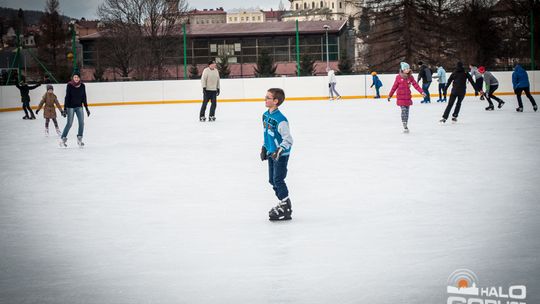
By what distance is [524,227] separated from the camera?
603cm

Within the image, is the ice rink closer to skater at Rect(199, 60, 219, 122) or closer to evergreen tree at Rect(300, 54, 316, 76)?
skater at Rect(199, 60, 219, 122)

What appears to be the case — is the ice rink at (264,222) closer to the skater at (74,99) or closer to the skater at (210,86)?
the skater at (74,99)

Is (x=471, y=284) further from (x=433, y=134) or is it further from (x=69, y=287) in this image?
(x=433, y=134)

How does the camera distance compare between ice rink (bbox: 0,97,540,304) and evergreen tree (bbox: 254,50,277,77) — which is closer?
ice rink (bbox: 0,97,540,304)

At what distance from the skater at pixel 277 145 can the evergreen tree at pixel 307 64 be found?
28.7 metres

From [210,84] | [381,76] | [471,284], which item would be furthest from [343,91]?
[471,284]

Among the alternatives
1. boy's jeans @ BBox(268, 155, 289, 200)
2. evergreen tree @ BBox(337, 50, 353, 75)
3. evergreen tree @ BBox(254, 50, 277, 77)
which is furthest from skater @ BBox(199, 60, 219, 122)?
evergreen tree @ BBox(254, 50, 277, 77)

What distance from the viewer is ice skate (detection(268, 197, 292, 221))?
652 centimetres

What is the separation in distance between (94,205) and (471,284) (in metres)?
4.35

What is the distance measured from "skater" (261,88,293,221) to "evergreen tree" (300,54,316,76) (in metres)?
28.7

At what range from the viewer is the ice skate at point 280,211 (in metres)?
6.52

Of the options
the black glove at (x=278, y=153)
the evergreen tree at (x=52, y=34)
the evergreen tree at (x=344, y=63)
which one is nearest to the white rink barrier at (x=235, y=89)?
the evergreen tree at (x=344, y=63)

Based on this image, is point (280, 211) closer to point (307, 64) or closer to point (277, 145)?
point (277, 145)

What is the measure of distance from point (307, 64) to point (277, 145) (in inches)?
1277
